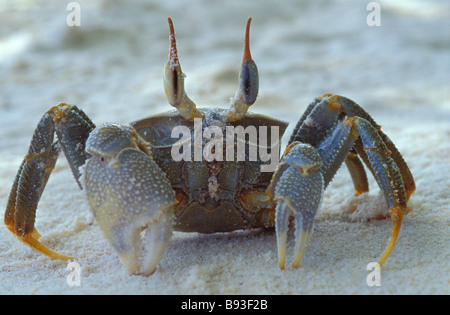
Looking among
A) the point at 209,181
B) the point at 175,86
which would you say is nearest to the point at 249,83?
the point at 175,86

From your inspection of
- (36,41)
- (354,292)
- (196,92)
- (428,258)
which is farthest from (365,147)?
(36,41)

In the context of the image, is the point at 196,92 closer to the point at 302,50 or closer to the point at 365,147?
the point at 302,50

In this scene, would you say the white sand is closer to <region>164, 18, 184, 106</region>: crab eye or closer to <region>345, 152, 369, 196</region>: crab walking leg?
<region>345, 152, 369, 196</region>: crab walking leg

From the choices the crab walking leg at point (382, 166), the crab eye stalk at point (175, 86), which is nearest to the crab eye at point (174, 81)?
the crab eye stalk at point (175, 86)

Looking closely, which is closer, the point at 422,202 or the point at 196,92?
the point at 422,202

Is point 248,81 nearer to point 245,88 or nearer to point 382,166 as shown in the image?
point 245,88

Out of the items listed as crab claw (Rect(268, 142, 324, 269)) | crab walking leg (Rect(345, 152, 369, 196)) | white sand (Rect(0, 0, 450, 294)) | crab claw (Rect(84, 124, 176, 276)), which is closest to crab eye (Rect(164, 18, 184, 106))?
crab claw (Rect(84, 124, 176, 276))

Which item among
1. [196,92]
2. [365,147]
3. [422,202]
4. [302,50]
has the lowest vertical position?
[422,202]
